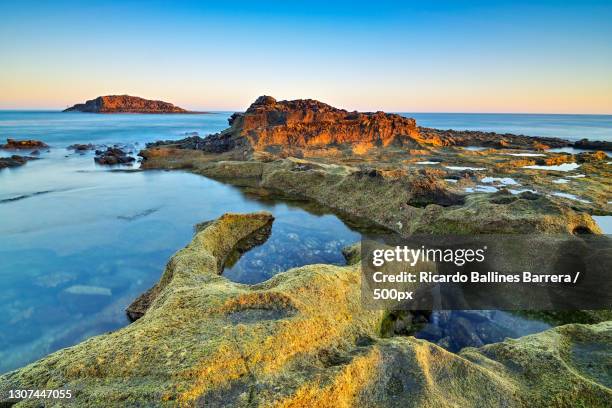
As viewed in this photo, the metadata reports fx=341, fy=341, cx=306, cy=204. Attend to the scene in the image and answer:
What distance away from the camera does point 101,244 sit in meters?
18.6

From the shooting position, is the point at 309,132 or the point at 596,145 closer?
the point at 309,132

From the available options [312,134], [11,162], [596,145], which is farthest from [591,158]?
[11,162]

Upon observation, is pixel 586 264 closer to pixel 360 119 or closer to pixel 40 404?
pixel 40 404

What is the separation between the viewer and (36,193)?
29.1 m

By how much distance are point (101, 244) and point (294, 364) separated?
53.7 feet

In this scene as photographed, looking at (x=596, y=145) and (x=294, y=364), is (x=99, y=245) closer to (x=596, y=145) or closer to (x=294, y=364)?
(x=294, y=364)

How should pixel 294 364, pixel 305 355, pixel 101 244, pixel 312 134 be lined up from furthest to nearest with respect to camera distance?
pixel 312 134 → pixel 101 244 → pixel 305 355 → pixel 294 364

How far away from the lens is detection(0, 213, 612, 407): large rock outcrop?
5754 millimetres

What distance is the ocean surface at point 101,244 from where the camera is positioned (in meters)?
12.0

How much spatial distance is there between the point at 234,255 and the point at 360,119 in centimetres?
4146

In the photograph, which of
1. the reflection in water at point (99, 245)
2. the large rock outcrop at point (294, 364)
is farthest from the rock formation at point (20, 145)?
the large rock outcrop at point (294, 364)

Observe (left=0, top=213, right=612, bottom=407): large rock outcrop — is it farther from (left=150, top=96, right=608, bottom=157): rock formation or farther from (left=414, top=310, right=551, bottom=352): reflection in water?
(left=150, top=96, right=608, bottom=157): rock formation

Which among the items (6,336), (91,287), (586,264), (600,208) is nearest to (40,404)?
(6,336)

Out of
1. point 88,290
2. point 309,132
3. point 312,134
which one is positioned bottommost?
point 88,290
